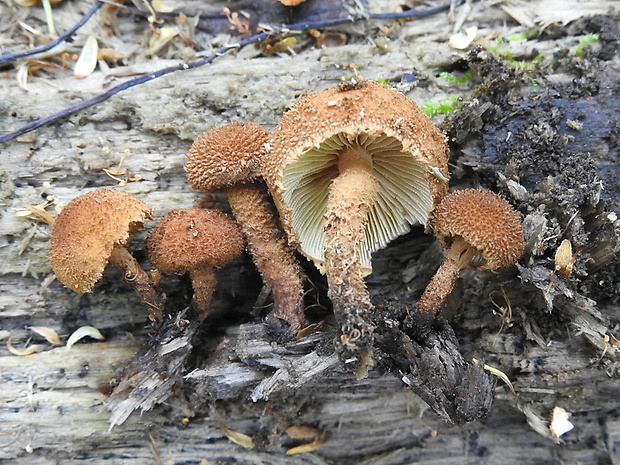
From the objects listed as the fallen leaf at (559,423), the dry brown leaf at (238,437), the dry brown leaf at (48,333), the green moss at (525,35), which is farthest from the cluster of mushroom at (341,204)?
the green moss at (525,35)

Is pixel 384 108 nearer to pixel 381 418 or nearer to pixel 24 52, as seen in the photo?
pixel 381 418

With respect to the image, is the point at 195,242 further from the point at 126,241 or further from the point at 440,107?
the point at 440,107

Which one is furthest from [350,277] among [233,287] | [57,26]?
[57,26]

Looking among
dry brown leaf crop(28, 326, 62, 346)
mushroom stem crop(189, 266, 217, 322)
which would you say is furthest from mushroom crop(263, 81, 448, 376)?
dry brown leaf crop(28, 326, 62, 346)

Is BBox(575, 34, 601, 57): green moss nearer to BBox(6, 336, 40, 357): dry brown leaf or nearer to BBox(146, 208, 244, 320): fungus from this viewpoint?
BBox(146, 208, 244, 320): fungus

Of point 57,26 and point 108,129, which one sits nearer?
point 108,129

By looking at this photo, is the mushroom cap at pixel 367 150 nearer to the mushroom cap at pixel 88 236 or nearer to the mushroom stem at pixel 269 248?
the mushroom stem at pixel 269 248

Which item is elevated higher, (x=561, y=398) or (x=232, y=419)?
(x=561, y=398)
